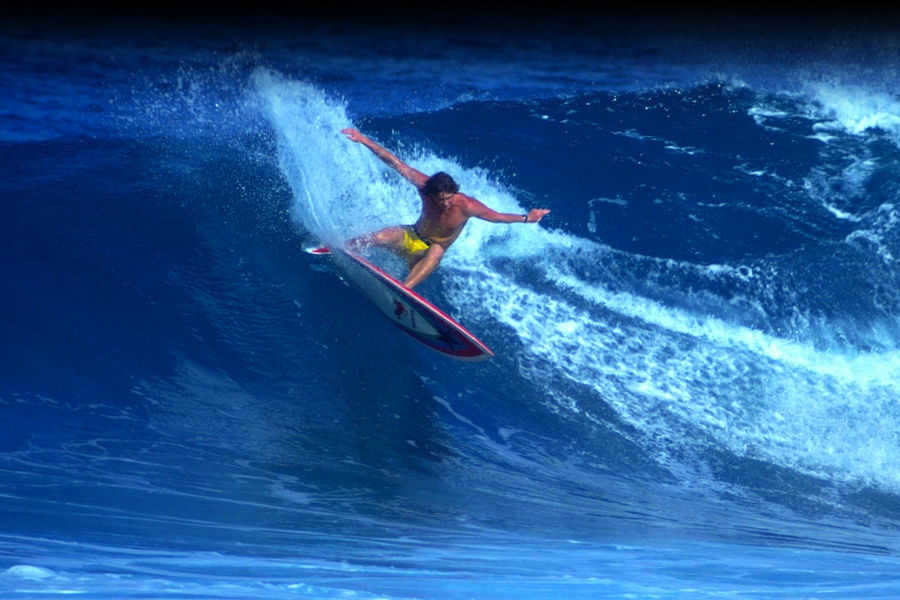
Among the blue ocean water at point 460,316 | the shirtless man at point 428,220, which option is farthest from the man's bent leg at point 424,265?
the blue ocean water at point 460,316

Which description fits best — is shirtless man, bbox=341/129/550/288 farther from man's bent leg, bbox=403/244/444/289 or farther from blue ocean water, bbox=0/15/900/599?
blue ocean water, bbox=0/15/900/599

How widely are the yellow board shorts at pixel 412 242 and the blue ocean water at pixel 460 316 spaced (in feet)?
1.64

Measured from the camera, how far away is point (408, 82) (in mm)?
6883

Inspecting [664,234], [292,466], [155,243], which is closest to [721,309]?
[664,234]

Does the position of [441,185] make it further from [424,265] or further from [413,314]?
[413,314]

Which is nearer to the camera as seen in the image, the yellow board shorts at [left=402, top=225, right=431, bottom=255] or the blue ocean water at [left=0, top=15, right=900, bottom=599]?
the blue ocean water at [left=0, top=15, right=900, bottom=599]

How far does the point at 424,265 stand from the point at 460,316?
1.69 feet

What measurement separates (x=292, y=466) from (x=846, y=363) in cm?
398

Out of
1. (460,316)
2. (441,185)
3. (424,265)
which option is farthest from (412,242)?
(460,316)

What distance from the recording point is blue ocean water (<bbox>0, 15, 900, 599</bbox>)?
11.8 feet

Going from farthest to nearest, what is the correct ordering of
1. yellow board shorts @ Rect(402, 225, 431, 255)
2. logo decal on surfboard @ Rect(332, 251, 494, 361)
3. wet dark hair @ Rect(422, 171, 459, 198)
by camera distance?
yellow board shorts @ Rect(402, 225, 431, 255)
wet dark hair @ Rect(422, 171, 459, 198)
logo decal on surfboard @ Rect(332, 251, 494, 361)

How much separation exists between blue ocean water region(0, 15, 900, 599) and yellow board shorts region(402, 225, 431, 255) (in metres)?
0.50

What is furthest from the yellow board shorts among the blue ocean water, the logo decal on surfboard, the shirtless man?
the blue ocean water

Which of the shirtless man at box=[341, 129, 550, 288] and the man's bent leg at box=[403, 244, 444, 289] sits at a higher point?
the shirtless man at box=[341, 129, 550, 288]
